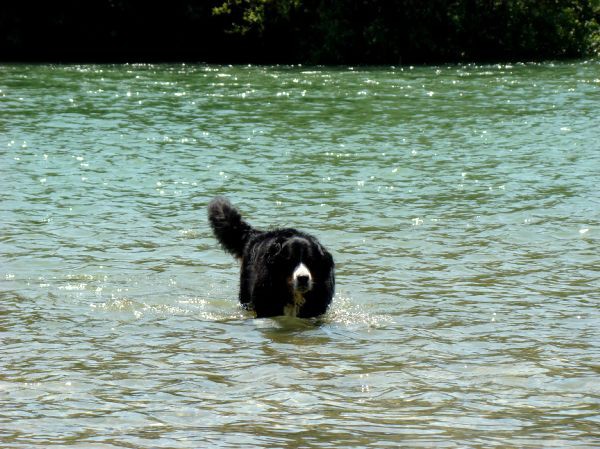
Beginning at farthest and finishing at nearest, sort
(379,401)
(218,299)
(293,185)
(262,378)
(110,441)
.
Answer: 1. (293,185)
2. (218,299)
3. (262,378)
4. (379,401)
5. (110,441)

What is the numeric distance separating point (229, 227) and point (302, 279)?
1489 millimetres

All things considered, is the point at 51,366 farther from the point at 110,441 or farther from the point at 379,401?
the point at 379,401

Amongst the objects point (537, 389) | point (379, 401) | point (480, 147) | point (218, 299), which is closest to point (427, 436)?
point (379, 401)

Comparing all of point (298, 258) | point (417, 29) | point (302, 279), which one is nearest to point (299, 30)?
point (417, 29)

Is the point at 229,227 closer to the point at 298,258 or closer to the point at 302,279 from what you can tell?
the point at 298,258

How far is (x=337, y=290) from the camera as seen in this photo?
403 inches

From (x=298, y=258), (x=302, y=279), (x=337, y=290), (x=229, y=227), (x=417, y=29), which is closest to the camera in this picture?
(x=302, y=279)

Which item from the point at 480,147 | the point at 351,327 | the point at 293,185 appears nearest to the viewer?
the point at 351,327

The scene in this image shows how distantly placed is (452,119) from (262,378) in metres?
16.2

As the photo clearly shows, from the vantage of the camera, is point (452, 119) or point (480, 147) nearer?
point (480, 147)

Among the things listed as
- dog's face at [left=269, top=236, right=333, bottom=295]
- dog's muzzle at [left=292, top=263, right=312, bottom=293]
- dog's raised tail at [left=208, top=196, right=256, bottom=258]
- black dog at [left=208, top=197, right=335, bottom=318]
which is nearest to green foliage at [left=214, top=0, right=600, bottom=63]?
dog's raised tail at [left=208, top=196, right=256, bottom=258]

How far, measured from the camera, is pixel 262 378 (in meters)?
7.52

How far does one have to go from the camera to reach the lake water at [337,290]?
670 centimetres

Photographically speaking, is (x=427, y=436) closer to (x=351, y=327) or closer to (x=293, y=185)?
(x=351, y=327)
